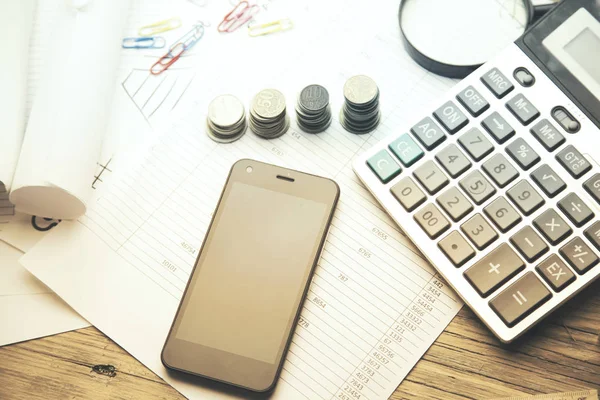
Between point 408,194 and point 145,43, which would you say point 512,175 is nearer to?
point 408,194

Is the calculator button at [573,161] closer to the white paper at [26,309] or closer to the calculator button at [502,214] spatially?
the calculator button at [502,214]

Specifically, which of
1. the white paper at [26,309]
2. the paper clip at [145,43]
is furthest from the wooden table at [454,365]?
the paper clip at [145,43]

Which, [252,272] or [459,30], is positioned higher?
[459,30]

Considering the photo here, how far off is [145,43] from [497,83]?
0.40 m

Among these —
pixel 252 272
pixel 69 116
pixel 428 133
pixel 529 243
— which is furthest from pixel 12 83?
pixel 529 243

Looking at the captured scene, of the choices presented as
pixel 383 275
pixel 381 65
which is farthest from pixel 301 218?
pixel 381 65

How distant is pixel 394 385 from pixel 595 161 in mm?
271

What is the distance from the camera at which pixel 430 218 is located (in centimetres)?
50

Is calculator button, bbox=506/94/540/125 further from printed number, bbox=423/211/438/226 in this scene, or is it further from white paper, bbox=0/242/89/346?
white paper, bbox=0/242/89/346

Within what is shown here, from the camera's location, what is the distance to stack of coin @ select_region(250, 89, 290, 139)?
1.82ft

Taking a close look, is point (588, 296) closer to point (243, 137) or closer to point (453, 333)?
point (453, 333)

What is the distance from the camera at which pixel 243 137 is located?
58 centimetres

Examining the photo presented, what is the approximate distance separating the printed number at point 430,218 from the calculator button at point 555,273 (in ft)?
0.31

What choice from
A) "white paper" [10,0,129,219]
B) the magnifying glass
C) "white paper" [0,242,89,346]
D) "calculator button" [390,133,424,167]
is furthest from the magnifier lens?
"white paper" [0,242,89,346]
